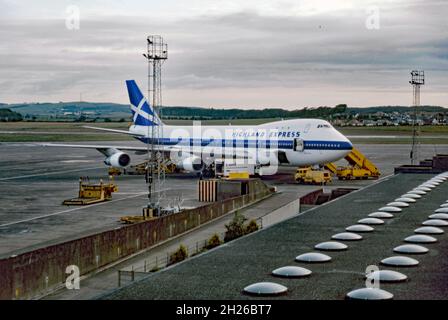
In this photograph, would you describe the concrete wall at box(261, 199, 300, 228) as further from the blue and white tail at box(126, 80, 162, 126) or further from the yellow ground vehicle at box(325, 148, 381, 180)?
the blue and white tail at box(126, 80, 162, 126)

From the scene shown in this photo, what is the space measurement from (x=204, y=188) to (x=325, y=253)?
32.2 m

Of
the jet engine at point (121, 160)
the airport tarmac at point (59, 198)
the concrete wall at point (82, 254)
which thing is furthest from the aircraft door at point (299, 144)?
the concrete wall at point (82, 254)

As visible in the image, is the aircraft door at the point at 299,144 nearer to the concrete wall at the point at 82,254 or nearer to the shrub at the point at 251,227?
the concrete wall at the point at 82,254

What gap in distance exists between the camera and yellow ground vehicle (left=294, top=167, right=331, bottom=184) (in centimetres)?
7412

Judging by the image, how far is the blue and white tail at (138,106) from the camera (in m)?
88.9

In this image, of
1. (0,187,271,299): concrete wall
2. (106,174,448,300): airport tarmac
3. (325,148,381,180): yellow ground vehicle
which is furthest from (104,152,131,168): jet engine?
(106,174,448,300): airport tarmac

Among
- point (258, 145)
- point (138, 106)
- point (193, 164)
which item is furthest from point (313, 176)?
point (138, 106)

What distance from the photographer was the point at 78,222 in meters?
48.2

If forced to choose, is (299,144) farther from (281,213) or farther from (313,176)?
(281,213)

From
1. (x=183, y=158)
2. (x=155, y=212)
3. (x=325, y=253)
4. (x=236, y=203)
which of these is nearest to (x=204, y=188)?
(x=236, y=203)

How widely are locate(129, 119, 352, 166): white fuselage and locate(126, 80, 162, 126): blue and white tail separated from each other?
646cm

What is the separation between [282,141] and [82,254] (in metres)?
44.4
